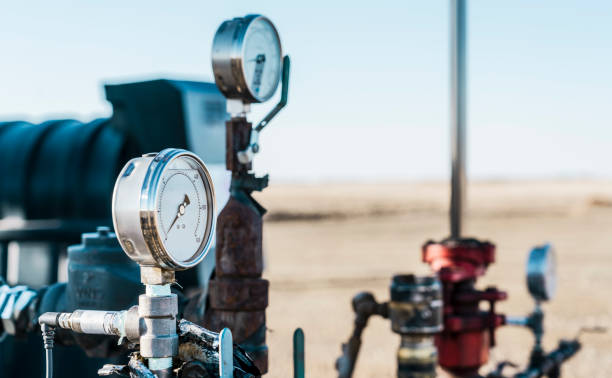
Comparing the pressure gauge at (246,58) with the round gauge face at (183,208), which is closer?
the round gauge face at (183,208)

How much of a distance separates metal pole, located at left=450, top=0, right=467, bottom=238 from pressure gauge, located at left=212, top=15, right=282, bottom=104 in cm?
164

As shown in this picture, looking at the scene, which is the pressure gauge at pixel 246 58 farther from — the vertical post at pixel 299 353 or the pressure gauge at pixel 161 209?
the vertical post at pixel 299 353

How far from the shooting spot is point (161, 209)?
6.88 feet

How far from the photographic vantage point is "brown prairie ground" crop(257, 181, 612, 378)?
23.1 feet

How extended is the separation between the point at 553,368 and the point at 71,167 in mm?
3260

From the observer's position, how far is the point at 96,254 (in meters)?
3.20

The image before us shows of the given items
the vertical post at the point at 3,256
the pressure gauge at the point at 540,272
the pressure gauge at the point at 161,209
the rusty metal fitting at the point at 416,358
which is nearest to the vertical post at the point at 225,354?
the pressure gauge at the point at 161,209

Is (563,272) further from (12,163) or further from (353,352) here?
(12,163)

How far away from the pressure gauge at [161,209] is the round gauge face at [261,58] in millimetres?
989

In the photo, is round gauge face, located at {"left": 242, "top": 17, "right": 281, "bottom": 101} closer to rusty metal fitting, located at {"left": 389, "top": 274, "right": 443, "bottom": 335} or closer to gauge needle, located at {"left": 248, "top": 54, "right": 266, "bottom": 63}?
gauge needle, located at {"left": 248, "top": 54, "right": 266, "bottom": 63}

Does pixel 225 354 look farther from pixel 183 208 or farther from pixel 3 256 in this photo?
pixel 3 256

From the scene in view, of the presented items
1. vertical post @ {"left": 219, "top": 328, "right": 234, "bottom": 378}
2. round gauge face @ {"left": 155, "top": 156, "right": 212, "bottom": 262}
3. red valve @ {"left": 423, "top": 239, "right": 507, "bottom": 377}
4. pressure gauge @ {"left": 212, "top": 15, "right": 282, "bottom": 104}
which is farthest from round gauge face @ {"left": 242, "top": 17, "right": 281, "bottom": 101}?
red valve @ {"left": 423, "top": 239, "right": 507, "bottom": 377}

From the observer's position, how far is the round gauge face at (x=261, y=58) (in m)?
3.18

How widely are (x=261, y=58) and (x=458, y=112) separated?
1.74 metres
